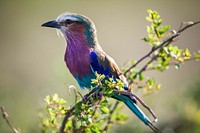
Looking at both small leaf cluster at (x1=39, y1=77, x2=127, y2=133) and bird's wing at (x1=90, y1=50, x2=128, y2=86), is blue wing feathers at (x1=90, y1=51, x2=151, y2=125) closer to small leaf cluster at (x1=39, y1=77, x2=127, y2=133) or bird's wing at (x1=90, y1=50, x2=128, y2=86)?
bird's wing at (x1=90, y1=50, x2=128, y2=86)

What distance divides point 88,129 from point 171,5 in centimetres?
845

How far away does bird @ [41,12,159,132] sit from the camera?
358 cm

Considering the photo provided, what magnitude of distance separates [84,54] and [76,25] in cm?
23

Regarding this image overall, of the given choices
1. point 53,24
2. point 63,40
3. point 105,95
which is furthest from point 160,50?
point 63,40

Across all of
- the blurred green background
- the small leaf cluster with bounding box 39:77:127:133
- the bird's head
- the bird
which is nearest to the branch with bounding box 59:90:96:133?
the small leaf cluster with bounding box 39:77:127:133

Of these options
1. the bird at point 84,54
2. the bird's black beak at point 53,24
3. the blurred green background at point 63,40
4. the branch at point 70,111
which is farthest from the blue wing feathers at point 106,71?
the blurred green background at point 63,40

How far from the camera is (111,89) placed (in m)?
2.95

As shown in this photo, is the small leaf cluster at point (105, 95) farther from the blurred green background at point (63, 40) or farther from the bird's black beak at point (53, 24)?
the blurred green background at point (63, 40)

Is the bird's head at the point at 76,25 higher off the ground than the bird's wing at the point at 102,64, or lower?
higher

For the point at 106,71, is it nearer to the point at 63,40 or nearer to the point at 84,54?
the point at 84,54

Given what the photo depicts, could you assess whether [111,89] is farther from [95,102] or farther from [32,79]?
[32,79]

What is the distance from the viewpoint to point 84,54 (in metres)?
3.72

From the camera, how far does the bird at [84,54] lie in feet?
11.8

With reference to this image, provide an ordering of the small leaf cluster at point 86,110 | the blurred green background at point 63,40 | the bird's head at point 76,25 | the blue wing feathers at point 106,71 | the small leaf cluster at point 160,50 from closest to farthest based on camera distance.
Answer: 1. the small leaf cluster at point 86,110
2. the small leaf cluster at point 160,50
3. the blue wing feathers at point 106,71
4. the bird's head at point 76,25
5. the blurred green background at point 63,40
